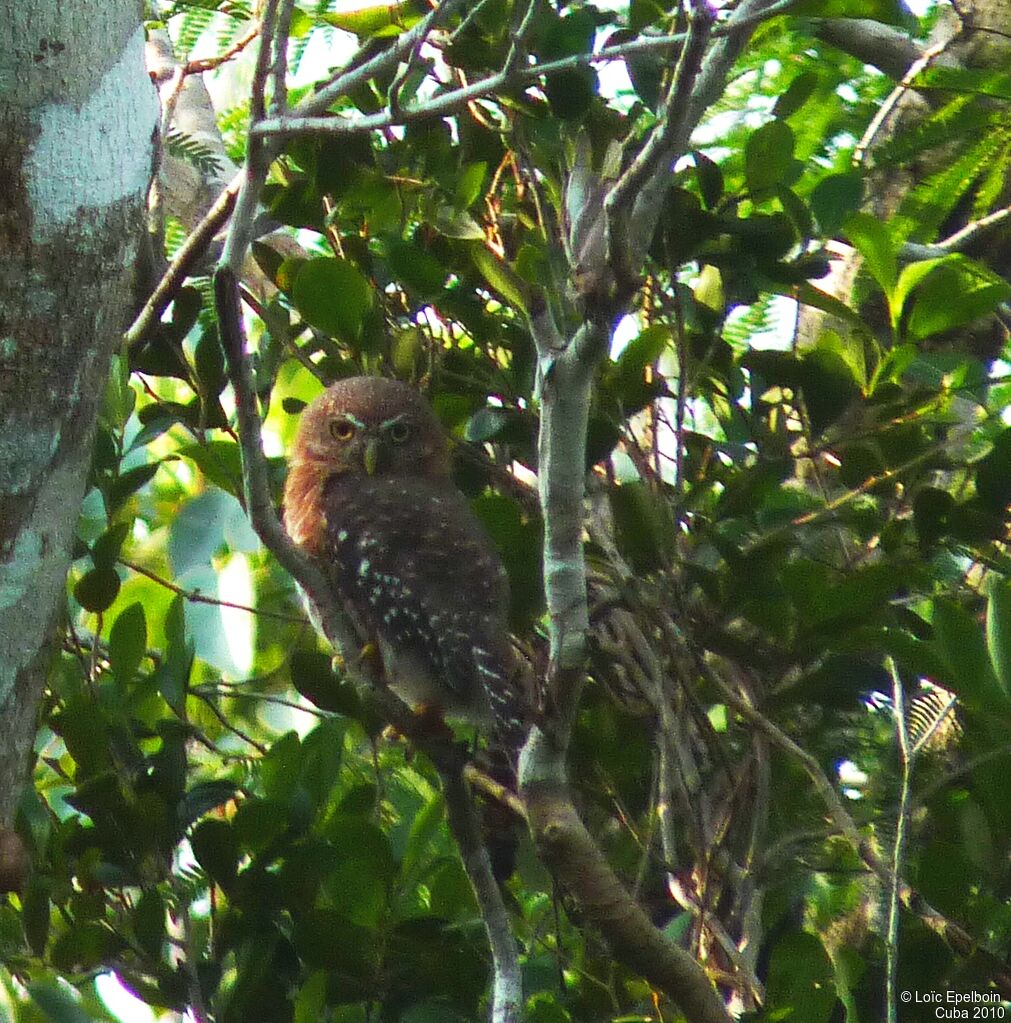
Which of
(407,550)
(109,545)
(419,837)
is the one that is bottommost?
(419,837)

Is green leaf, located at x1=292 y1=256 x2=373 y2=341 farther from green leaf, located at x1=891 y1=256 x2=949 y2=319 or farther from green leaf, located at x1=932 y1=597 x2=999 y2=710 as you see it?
green leaf, located at x1=932 y1=597 x2=999 y2=710

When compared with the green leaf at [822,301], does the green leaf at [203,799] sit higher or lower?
lower

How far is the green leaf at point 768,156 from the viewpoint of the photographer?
2.58 m

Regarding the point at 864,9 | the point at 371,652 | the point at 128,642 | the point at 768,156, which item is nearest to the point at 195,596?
the point at 128,642

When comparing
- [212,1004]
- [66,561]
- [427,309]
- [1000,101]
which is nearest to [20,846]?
[66,561]

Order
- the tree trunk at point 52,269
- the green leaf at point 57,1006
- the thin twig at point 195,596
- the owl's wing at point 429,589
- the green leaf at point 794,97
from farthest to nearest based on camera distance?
the owl's wing at point 429,589, the thin twig at point 195,596, the green leaf at point 794,97, the green leaf at point 57,1006, the tree trunk at point 52,269

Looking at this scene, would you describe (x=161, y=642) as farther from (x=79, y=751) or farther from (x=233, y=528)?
(x=79, y=751)

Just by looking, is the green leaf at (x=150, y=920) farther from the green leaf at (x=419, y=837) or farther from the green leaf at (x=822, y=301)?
the green leaf at (x=822, y=301)

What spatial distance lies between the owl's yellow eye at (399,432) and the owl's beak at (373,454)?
0.04 meters

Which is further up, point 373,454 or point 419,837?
point 373,454

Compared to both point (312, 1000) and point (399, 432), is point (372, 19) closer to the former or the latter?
point (399, 432)

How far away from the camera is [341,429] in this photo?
3.61m

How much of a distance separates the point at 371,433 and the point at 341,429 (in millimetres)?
110

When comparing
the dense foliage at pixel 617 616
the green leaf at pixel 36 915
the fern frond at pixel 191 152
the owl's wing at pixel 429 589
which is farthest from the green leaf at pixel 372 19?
the green leaf at pixel 36 915
